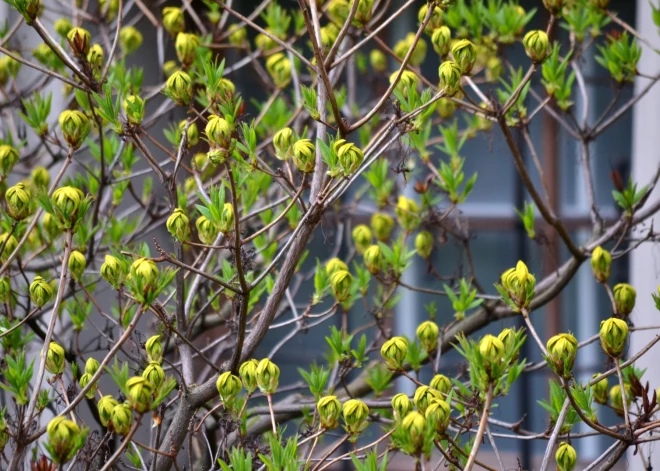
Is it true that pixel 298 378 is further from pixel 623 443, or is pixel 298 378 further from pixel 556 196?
pixel 623 443

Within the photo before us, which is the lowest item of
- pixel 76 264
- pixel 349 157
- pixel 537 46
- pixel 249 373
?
pixel 249 373

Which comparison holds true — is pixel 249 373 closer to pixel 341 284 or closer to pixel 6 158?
pixel 341 284

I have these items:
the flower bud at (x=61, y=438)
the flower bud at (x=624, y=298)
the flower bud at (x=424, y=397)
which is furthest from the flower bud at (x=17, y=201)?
the flower bud at (x=624, y=298)

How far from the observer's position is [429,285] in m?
2.64

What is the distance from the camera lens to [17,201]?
3.18 feet

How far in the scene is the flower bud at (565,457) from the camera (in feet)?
3.04

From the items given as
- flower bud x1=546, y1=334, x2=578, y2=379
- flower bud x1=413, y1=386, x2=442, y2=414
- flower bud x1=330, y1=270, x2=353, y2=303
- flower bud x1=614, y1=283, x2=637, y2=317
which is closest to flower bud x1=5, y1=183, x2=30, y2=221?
flower bud x1=330, y1=270, x2=353, y2=303

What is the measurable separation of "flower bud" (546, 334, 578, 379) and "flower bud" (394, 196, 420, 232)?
2.12ft

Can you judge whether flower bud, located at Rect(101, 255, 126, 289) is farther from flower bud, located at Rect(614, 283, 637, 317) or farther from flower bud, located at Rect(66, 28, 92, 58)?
flower bud, located at Rect(614, 283, 637, 317)

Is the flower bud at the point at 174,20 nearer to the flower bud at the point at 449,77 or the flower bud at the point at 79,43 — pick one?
the flower bud at the point at 79,43

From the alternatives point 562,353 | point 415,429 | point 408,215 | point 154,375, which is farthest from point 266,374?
point 408,215

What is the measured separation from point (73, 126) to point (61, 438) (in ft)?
1.42

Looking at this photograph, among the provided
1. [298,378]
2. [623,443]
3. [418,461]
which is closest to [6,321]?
[418,461]

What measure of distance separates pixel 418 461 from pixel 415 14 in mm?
1984
